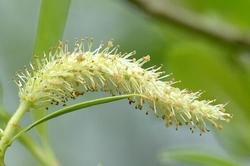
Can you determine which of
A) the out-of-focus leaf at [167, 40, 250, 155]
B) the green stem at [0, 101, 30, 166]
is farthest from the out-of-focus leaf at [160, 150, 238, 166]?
the green stem at [0, 101, 30, 166]

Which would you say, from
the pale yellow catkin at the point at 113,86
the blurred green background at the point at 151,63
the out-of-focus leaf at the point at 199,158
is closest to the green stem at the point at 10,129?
the pale yellow catkin at the point at 113,86

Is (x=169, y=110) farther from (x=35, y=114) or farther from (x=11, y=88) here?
(x=11, y=88)

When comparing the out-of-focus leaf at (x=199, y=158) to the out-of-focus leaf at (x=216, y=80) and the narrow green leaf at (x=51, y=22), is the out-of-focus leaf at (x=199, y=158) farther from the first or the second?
the narrow green leaf at (x=51, y=22)

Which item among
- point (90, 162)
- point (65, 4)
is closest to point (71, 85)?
point (65, 4)

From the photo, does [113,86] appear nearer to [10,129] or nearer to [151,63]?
[10,129]

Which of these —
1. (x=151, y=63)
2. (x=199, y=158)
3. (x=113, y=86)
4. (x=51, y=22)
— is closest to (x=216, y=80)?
(x=151, y=63)
